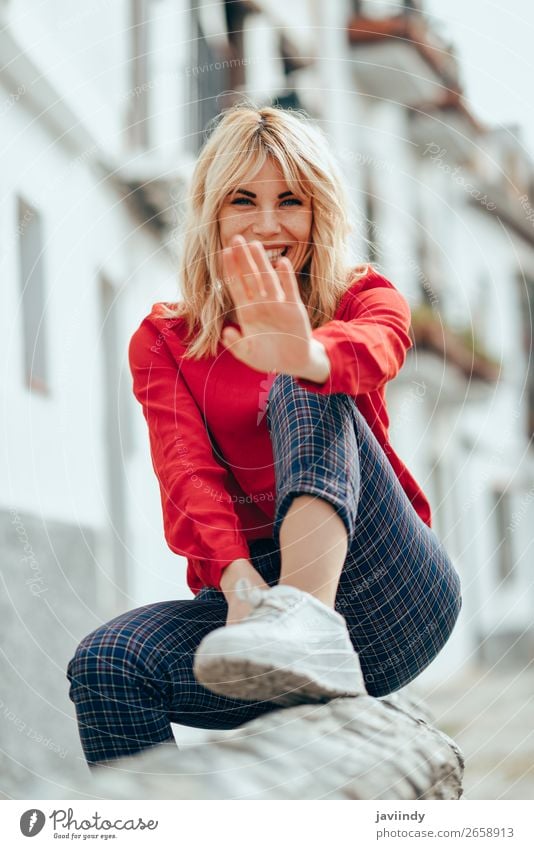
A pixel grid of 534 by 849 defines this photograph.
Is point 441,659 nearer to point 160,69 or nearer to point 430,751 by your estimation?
point 160,69

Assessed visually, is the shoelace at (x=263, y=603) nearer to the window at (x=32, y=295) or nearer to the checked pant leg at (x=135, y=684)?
the checked pant leg at (x=135, y=684)

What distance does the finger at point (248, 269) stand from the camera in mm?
1073

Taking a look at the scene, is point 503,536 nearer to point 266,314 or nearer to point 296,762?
point 296,762

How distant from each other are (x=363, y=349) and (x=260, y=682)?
0.33m

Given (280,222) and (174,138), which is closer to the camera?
(280,222)

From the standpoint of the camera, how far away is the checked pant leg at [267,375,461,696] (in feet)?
3.68

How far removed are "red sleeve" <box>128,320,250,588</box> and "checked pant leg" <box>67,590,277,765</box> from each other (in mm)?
90

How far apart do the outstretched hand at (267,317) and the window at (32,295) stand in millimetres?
1956

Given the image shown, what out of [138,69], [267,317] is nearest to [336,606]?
[267,317]

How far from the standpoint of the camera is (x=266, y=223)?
1407mm

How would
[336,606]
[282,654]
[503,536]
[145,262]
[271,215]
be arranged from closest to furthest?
1. [282,654]
2. [336,606]
3. [271,215]
4. [145,262]
5. [503,536]

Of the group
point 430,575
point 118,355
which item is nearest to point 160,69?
point 118,355
